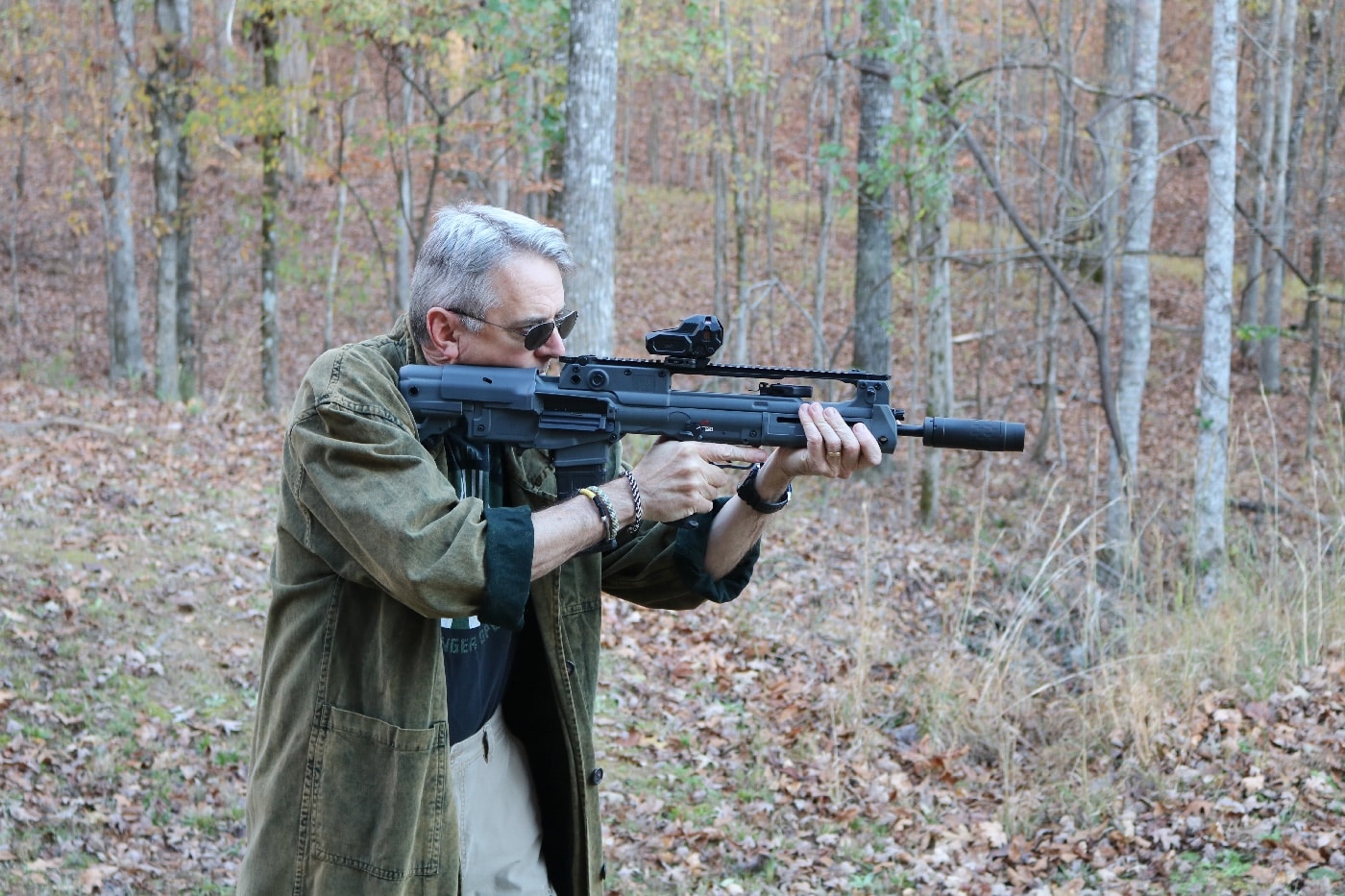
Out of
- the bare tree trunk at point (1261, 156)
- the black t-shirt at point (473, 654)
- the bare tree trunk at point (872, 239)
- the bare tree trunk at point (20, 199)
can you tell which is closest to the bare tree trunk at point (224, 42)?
the bare tree trunk at point (20, 199)

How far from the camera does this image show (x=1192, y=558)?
8.27 metres

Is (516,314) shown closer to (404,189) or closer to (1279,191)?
(404,189)

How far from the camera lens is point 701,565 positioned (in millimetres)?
2961

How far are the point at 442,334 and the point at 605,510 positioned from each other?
56 cm

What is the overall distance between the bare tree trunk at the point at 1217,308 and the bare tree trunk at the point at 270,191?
934 cm

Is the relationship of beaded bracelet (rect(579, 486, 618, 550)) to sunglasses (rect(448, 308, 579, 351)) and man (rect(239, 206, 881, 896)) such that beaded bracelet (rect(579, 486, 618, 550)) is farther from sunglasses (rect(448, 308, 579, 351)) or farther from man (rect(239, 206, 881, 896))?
sunglasses (rect(448, 308, 579, 351))

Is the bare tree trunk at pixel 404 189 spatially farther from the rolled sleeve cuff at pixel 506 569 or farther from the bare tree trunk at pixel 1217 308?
the rolled sleeve cuff at pixel 506 569

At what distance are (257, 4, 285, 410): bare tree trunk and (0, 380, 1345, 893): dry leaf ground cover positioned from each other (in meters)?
6.19

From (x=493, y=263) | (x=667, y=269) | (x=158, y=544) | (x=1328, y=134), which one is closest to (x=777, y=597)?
(x=158, y=544)

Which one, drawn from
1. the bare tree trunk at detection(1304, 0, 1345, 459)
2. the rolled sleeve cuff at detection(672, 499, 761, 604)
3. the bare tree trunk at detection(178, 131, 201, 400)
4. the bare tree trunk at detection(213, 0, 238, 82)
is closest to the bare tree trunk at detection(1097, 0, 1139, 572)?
the bare tree trunk at detection(1304, 0, 1345, 459)

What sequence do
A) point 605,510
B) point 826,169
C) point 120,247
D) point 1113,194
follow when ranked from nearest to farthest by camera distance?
point 605,510 → point 1113,194 → point 826,169 → point 120,247

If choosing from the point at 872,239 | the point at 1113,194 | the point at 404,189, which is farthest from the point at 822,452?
the point at 404,189

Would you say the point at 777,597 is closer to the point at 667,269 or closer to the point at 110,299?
the point at 110,299

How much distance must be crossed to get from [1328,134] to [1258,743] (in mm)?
13062
